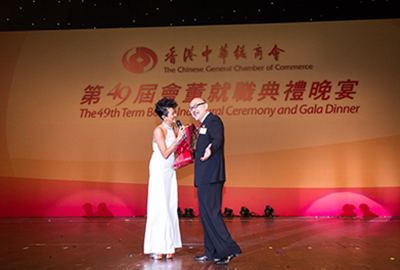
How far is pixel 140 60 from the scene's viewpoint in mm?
7645

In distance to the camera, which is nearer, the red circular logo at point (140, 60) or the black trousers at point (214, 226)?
the black trousers at point (214, 226)

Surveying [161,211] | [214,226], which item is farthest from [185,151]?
[214,226]

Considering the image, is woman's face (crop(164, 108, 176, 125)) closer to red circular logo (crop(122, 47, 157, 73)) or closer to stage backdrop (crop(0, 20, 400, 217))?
stage backdrop (crop(0, 20, 400, 217))

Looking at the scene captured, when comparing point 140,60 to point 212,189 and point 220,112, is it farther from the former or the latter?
point 212,189

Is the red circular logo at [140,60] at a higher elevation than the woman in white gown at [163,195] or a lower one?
higher

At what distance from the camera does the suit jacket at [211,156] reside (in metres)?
3.75

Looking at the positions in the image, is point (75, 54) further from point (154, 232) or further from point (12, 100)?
point (154, 232)

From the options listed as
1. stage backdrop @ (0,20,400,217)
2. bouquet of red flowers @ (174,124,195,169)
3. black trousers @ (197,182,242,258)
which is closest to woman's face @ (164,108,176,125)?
bouquet of red flowers @ (174,124,195,169)

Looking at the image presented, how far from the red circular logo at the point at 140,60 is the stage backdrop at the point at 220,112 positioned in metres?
0.02

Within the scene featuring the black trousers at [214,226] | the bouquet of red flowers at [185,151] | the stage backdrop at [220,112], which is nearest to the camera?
the black trousers at [214,226]

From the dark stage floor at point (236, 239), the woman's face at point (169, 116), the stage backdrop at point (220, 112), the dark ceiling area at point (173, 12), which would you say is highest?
the dark ceiling area at point (173, 12)

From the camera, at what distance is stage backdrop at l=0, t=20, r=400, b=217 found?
730 centimetres

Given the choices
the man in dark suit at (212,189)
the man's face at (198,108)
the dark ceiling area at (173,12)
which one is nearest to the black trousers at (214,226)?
the man in dark suit at (212,189)

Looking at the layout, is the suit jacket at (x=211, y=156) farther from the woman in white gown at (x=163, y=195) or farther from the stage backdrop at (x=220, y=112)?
the stage backdrop at (x=220, y=112)
